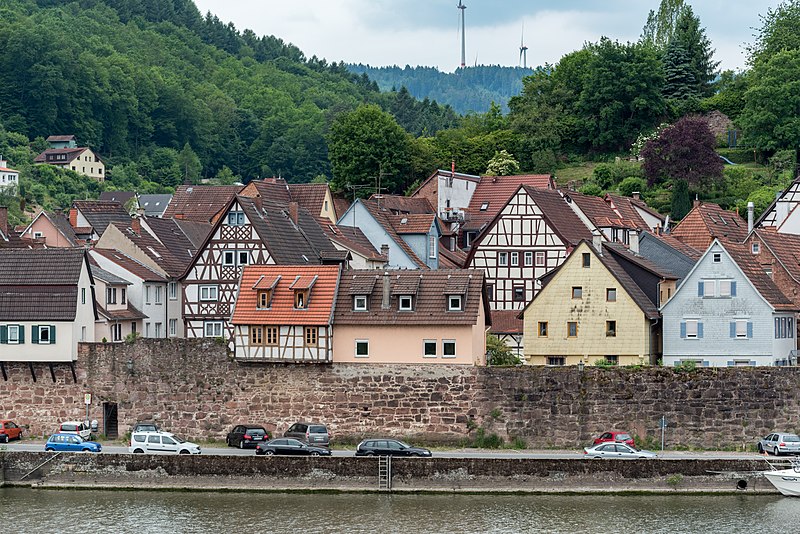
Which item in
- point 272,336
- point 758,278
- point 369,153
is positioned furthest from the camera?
point 369,153

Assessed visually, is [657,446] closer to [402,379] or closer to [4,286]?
[402,379]

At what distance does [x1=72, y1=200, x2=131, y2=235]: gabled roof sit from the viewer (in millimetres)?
91625

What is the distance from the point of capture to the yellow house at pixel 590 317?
192ft

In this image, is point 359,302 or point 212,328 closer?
point 359,302

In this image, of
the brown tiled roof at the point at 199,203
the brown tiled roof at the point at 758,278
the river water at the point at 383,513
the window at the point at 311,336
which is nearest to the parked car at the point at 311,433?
the window at the point at 311,336

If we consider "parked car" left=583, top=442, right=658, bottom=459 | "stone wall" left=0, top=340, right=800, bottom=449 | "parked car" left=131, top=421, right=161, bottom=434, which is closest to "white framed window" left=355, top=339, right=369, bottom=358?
"stone wall" left=0, top=340, right=800, bottom=449

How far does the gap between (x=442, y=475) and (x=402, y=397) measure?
20.6 feet

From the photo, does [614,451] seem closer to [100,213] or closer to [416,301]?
[416,301]

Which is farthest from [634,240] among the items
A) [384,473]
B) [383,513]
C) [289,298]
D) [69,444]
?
[383,513]

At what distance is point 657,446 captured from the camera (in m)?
52.2

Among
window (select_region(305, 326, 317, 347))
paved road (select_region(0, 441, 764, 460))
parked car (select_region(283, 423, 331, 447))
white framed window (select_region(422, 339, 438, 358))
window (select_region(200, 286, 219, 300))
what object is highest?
window (select_region(200, 286, 219, 300))

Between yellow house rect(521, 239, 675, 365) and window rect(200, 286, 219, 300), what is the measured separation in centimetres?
1394

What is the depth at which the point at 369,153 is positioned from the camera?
105 meters

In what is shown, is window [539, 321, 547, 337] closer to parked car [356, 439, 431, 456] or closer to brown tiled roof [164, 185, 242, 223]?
parked car [356, 439, 431, 456]
